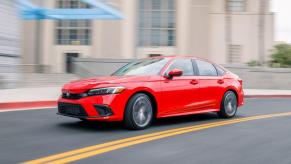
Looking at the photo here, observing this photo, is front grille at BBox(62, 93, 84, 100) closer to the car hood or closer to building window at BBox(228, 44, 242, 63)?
the car hood

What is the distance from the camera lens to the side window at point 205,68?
10.4 m

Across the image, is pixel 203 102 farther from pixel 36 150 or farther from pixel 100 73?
pixel 100 73

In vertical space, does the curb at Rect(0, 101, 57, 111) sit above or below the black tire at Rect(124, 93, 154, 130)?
below

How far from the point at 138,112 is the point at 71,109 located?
1141mm

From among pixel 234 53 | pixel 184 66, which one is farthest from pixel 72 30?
pixel 184 66

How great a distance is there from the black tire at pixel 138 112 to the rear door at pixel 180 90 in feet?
1.45

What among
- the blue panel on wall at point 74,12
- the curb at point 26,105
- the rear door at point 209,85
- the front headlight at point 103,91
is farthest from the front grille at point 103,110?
the blue panel on wall at point 74,12

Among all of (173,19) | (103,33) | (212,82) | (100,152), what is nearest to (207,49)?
(173,19)

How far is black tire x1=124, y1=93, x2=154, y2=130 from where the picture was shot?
8539 mm

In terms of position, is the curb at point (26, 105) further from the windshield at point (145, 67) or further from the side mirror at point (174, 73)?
the side mirror at point (174, 73)

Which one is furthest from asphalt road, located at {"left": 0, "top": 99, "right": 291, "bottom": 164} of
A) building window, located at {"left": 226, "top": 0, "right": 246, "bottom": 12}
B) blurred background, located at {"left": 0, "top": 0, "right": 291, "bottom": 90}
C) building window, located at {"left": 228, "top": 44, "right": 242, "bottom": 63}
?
building window, located at {"left": 226, "top": 0, "right": 246, "bottom": 12}

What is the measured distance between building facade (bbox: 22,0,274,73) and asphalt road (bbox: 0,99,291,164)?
129 feet

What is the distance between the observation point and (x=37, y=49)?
5138 cm

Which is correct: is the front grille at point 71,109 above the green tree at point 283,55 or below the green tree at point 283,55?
below
